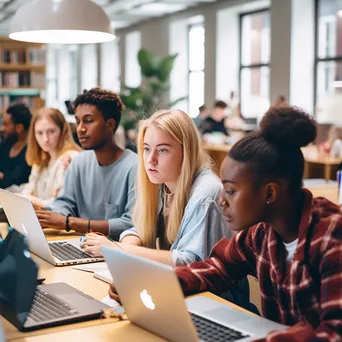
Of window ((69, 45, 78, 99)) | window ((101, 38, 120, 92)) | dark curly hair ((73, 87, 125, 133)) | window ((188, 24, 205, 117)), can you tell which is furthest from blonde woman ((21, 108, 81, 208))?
window ((69, 45, 78, 99))

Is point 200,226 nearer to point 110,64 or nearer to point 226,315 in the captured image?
point 226,315

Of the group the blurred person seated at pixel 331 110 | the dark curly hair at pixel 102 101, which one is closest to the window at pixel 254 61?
the blurred person seated at pixel 331 110

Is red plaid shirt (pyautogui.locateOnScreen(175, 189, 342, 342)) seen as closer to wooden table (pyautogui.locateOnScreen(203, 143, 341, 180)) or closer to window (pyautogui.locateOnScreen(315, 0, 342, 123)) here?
wooden table (pyautogui.locateOnScreen(203, 143, 341, 180))

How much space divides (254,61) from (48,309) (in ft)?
29.5

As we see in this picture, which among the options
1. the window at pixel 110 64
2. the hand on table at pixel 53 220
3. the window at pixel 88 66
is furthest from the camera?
the window at pixel 88 66

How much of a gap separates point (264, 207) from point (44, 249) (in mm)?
973

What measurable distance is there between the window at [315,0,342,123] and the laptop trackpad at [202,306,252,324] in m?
7.15

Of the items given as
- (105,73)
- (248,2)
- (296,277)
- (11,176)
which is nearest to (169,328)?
(296,277)

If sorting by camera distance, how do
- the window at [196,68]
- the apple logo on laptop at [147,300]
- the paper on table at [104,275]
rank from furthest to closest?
the window at [196,68]
the paper on table at [104,275]
the apple logo on laptop at [147,300]

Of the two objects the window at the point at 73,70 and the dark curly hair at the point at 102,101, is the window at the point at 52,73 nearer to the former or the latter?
the window at the point at 73,70

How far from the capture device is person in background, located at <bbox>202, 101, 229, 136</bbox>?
9214 millimetres

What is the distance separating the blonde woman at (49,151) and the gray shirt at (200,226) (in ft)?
5.04

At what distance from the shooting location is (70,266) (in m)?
2.16

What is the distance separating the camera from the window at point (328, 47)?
28.2 feet
